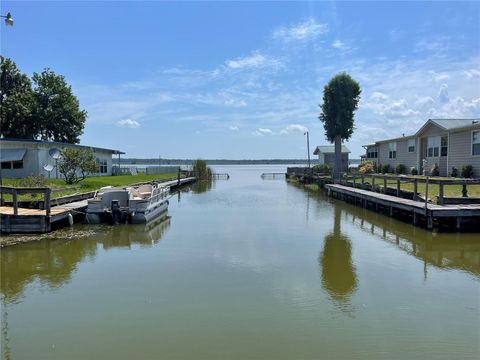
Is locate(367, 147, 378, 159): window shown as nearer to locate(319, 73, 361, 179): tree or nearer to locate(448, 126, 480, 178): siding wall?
locate(319, 73, 361, 179): tree

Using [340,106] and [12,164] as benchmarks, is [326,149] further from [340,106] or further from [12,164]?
[12,164]

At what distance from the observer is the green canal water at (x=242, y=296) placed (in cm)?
533

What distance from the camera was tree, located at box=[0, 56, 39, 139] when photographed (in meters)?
36.8

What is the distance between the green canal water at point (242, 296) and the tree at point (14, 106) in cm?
2838

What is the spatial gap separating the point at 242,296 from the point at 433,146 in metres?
23.8

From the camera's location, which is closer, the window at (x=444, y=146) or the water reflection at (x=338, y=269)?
the water reflection at (x=338, y=269)

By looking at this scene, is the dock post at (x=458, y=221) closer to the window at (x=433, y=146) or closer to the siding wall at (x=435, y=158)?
the siding wall at (x=435, y=158)

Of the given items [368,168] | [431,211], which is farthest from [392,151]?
[431,211]

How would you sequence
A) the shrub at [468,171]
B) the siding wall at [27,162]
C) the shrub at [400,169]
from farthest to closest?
the shrub at [400,169]
the siding wall at [27,162]
the shrub at [468,171]

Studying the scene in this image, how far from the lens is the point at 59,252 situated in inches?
425

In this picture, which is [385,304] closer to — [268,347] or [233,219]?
[268,347]

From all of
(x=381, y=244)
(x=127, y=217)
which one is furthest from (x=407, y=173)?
(x=127, y=217)

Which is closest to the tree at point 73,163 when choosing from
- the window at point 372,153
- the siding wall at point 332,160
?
the window at point 372,153

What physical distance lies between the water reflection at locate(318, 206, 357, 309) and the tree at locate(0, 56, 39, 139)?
33.6 m
